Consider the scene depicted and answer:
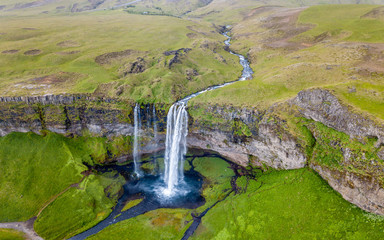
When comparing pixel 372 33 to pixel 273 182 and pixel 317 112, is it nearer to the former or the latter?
pixel 317 112

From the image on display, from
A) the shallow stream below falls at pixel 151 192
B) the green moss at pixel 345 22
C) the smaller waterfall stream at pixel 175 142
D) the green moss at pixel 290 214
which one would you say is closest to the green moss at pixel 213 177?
the shallow stream below falls at pixel 151 192

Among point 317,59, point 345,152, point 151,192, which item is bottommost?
point 151,192

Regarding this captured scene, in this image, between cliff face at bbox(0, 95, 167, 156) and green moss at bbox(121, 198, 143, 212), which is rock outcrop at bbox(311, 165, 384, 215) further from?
cliff face at bbox(0, 95, 167, 156)

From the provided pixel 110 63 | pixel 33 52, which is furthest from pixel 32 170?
pixel 33 52

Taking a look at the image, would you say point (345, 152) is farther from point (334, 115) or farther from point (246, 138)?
point (246, 138)

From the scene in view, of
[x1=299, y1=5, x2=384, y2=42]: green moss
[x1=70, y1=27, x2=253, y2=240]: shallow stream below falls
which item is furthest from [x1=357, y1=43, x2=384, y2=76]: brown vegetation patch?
[x1=70, y1=27, x2=253, y2=240]: shallow stream below falls

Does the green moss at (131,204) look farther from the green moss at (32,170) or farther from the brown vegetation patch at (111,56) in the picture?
the brown vegetation patch at (111,56)

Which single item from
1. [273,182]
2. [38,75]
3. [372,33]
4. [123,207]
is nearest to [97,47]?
[38,75]
